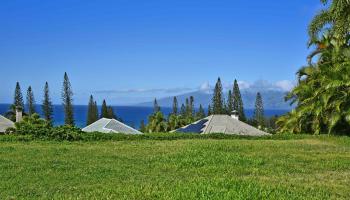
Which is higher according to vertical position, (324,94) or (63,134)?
(324,94)

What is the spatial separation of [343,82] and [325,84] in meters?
1.31

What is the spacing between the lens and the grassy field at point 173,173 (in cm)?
900

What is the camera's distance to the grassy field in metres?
9.00

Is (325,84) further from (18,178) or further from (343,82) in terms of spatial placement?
(18,178)

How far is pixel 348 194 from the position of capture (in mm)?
9398

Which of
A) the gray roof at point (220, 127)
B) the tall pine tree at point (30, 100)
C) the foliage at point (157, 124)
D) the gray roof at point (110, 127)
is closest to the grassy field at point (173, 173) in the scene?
the gray roof at point (220, 127)

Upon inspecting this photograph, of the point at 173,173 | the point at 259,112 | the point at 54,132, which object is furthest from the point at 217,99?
the point at 173,173

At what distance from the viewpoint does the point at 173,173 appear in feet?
38.7

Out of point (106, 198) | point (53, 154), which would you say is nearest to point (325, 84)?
point (53, 154)

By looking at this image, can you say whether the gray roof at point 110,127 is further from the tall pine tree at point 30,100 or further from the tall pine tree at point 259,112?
the tall pine tree at point 259,112

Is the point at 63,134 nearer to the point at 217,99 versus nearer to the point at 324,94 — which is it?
the point at 324,94

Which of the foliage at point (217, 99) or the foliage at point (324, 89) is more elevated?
the foliage at point (217, 99)

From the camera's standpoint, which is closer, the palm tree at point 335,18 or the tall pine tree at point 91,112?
the palm tree at point 335,18

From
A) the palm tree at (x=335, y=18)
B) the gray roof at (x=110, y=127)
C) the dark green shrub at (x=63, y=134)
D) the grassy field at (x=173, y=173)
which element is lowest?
the grassy field at (x=173, y=173)
